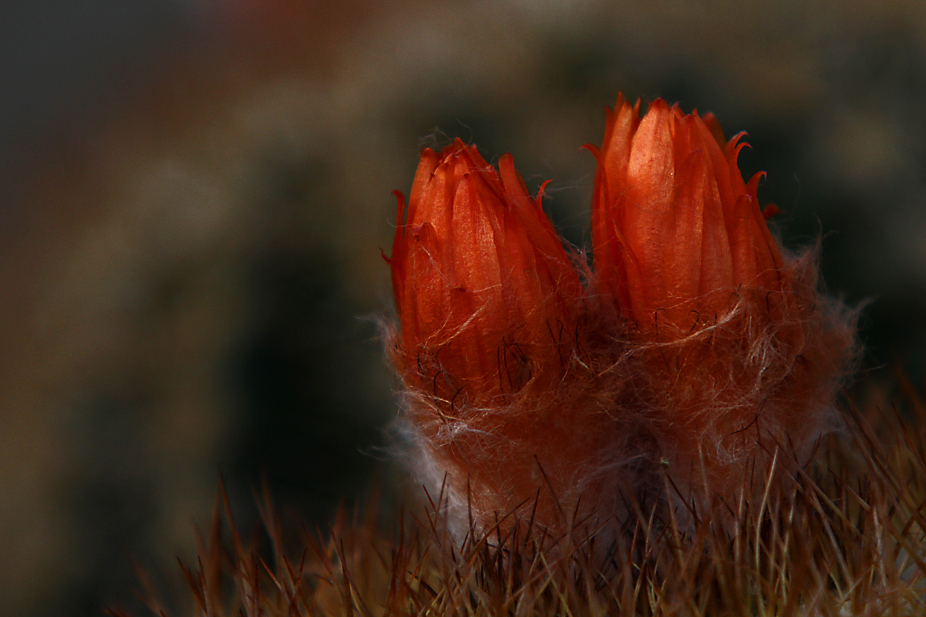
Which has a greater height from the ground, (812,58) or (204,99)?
(204,99)

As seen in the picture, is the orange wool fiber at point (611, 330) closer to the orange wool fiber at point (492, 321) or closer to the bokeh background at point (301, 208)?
the orange wool fiber at point (492, 321)

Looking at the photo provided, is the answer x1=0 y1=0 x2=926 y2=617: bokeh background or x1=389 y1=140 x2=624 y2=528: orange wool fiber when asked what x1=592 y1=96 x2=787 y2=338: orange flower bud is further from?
x1=0 y1=0 x2=926 y2=617: bokeh background

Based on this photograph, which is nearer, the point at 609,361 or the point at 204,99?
the point at 609,361

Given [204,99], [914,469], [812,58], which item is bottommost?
[914,469]

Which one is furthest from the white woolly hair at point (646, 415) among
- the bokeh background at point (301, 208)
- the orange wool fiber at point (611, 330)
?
the bokeh background at point (301, 208)

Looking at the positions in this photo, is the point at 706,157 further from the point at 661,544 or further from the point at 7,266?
the point at 7,266

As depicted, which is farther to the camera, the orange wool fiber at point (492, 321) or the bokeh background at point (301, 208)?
the bokeh background at point (301, 208)

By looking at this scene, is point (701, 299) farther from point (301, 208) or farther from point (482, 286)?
point (301, 208)

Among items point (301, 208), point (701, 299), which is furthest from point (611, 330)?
point (301, 208)

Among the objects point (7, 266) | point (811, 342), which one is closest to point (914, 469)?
point (811, 342)
